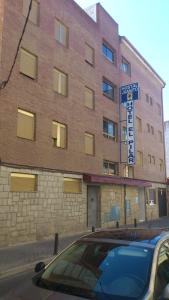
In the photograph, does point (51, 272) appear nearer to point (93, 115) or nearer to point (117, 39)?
point (93, 115)

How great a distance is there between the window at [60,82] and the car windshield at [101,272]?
1481 centimetres

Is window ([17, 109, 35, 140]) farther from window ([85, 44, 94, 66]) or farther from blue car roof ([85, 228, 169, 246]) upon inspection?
blue car roof ([85, 228, 169, 246])

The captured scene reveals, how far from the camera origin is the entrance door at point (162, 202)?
32.4 m

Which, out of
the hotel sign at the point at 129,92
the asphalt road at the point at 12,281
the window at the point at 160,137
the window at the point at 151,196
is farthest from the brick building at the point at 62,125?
the window at the point at 160,137

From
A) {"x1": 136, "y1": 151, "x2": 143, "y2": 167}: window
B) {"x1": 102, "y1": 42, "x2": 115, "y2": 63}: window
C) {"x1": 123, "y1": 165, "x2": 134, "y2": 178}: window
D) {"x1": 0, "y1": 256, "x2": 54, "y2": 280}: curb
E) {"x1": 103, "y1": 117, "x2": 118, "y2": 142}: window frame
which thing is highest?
{"x1": 102, "y1": 42, "x2": 115, "y2": 63}: window

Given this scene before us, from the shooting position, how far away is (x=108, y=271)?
369 cm

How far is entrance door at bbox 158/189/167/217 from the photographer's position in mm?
32438

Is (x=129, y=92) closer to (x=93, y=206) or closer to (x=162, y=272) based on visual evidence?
(x=93, y=206)

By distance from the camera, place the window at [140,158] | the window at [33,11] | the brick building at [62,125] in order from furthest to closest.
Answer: the window at [140,158] < the window at [33,11] < the brick building at [62,125]

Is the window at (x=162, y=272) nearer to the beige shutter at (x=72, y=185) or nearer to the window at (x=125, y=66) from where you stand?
the beige shutter at (x=72, y=185)

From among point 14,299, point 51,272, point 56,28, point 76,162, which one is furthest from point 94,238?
point 56,28

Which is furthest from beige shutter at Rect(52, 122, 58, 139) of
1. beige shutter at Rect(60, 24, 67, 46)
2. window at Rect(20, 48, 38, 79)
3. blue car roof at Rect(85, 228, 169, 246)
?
blue car roof at Rect(85, 228, 169, 246)

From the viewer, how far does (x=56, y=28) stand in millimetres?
18844

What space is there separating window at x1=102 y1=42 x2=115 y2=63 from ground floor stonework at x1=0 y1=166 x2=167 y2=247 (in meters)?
9.52
